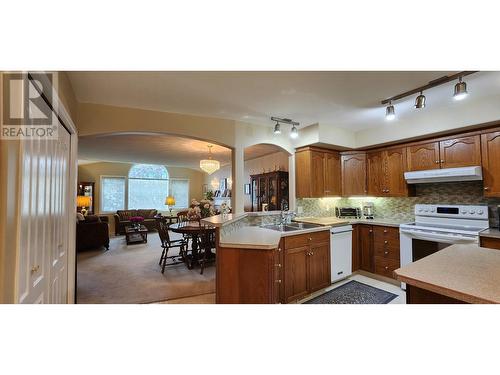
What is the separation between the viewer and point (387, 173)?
3469 mm

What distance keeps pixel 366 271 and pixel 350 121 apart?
2319mm

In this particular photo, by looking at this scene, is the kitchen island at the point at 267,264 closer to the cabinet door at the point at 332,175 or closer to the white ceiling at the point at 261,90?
the cabinet door at the point at 332,175

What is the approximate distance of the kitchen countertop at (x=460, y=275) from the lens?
0.93 m

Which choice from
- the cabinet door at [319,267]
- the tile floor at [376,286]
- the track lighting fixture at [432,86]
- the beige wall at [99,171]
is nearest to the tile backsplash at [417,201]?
the cabinet door at [319,267]

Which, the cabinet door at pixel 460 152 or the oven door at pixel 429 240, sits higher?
the cabinet door at pixel 460 152

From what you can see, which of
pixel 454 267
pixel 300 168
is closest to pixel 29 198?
pixel 454 267

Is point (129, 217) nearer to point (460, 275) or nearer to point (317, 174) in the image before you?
point (317, 174)

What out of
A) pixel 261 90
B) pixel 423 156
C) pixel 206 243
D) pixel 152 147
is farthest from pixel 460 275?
pixel 152 147

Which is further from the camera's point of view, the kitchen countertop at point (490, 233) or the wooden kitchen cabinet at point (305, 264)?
the wooden kitchen cabinet at point (305, 264)

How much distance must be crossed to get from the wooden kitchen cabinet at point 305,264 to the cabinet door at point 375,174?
4.24 feet

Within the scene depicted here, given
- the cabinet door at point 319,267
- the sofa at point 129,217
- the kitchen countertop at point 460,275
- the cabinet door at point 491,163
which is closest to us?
the kitchen countertop at point 460,275

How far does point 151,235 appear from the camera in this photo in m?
7.28
